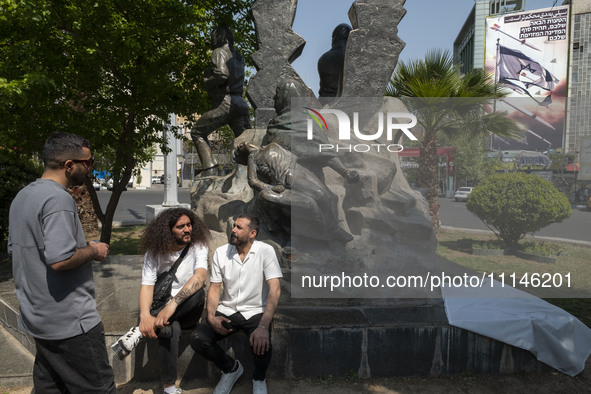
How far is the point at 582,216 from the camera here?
9.43 metres

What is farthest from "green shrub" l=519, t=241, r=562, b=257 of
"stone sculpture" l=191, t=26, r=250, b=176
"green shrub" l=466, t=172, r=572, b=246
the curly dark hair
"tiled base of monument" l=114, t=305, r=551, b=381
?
the curly dark hair

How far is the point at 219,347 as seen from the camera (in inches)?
124

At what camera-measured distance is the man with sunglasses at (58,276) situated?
205cm

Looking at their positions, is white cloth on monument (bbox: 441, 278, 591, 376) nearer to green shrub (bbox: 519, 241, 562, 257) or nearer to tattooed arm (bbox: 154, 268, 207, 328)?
tattooed arm (bbox: 154, 268, 207, 328)

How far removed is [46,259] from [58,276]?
12 centimetres

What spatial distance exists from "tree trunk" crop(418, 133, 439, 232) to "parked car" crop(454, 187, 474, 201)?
1.81 ft

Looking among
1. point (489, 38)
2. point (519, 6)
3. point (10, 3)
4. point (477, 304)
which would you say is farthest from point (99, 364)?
point (519, 6)

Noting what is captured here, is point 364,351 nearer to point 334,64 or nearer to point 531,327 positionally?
point 531,327

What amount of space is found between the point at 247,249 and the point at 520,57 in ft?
144

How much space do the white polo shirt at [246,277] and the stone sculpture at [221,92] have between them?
352cm

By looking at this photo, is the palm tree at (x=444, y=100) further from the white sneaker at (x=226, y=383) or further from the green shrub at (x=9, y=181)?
the green shrub at (x=9, y=181)

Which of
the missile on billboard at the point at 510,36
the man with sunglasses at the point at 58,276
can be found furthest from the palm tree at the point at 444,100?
the missile on billboard at the point at 510,36

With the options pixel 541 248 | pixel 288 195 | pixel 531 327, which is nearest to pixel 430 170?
pixel 541 248

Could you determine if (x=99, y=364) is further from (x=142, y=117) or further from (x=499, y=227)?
(x=499, y=227)
